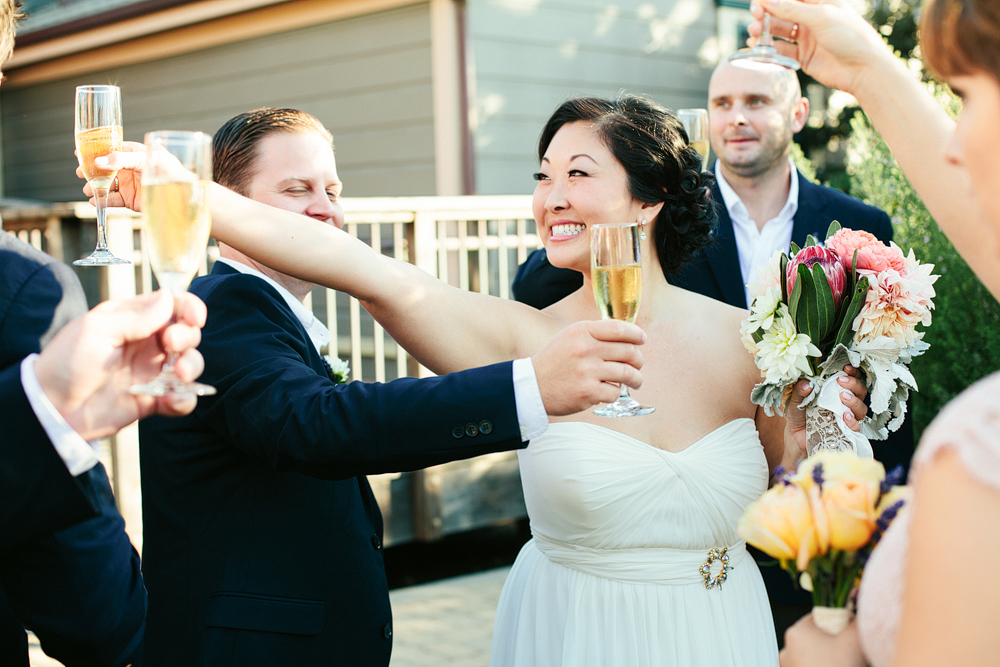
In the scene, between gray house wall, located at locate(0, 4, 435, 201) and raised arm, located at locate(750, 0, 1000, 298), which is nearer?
raised arm, located at locate(750, 0, 1000, 298)

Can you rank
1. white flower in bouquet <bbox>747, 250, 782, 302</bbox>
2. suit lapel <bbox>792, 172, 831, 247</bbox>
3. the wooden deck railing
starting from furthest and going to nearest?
1. the wooden deck railing
2. suit lapel <bbox>792, 172, 831, 247</bbox>
3. white flower in bouquet <bbox>747, 250, 782, 302</bbox>

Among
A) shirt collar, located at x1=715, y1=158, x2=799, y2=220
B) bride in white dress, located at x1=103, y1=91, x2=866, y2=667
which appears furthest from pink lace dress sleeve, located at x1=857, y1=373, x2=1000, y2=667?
shirt collar, located at x1=715, y1=158, x2=799, y2=220

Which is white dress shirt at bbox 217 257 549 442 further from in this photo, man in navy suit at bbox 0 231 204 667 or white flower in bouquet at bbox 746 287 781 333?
white flower in bouquet at bbox 746 287 781 333

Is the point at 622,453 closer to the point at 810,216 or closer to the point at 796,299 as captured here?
the point at 796,299

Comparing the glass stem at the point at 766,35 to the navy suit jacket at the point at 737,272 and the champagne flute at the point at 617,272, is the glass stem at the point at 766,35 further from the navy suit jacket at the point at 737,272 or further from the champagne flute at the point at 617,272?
the navy suit jacket at the point at 737,272

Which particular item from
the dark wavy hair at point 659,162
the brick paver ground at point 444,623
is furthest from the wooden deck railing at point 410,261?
the dark wavy hair at point 659,162

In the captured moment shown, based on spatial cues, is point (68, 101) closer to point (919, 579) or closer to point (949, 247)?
point (949, 247)

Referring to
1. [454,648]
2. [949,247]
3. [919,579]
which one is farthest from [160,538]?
[949,247]

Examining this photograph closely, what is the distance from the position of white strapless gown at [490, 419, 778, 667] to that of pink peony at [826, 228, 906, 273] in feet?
2.07

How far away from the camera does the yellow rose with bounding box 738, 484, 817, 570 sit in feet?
4.09

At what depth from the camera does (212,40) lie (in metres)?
9.14

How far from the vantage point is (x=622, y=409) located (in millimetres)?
1847

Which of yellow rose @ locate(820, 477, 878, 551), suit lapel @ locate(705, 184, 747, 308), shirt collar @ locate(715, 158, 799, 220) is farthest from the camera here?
shirt collar @ locate(715, 158, 799, 220)

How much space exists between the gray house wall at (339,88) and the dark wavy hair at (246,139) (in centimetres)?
521
